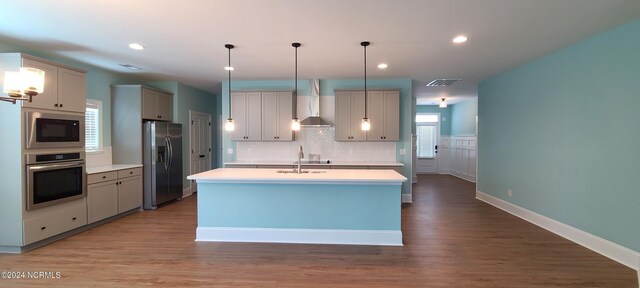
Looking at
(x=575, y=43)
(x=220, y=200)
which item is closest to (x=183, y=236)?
(x=220, y=200)

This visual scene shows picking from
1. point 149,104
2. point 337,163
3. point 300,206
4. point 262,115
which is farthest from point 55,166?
point 337,163

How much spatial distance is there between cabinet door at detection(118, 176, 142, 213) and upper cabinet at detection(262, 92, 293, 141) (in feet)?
7.73

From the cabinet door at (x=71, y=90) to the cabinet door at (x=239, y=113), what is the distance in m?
2.37

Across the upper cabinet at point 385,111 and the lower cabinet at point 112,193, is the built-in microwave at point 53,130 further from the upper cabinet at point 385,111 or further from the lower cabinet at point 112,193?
the upper cabinet at point 385,111

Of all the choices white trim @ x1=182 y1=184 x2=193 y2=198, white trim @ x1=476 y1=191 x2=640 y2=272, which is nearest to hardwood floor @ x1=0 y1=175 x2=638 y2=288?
white trim @ x1=476 y1=191 x2=640 y2=272

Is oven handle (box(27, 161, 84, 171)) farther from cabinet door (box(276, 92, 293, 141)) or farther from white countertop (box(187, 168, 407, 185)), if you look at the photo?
cabinet door (box(276, 92, 293, 141))

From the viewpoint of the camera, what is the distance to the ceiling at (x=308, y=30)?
2.70m

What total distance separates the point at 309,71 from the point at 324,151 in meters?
1.65

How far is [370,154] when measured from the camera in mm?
5957

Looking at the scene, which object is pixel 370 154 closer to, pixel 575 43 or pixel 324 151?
pixel 324 151

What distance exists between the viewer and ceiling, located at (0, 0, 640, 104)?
2695mm

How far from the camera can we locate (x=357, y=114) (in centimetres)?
568

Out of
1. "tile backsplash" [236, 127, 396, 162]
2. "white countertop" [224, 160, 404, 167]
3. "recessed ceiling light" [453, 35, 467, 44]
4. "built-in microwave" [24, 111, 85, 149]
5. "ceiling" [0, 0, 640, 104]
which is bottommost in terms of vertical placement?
"white countertop" [224, 160, 404, 167]

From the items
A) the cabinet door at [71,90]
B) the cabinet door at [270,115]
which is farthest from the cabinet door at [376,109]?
the cabinet door at [71,90]
